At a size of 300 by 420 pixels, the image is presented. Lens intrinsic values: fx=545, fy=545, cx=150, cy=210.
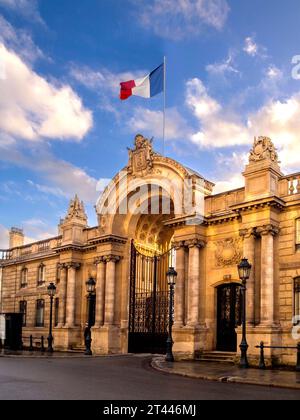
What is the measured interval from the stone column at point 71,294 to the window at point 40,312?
5.24 m

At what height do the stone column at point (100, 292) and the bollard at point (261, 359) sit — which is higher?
the stone column at point (100, 292)

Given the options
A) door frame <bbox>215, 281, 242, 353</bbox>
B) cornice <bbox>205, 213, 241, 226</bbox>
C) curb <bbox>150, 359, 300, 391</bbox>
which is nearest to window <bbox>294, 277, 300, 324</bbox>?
door frame <bbox>215, 281, 242, 353</bbox>

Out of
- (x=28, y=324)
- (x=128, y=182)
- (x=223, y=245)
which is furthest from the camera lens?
(x=28, y=324)

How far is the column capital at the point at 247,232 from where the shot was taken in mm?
24375

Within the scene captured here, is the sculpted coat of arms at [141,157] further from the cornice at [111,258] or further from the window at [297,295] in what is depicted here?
the window at [297,295]

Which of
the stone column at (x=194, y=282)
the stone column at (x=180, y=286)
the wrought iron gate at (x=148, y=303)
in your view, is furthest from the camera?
the wrought iron gate at (x=148, y=303)

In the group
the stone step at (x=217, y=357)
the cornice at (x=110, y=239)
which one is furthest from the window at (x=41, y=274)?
the stone step at (x=217, y=357)

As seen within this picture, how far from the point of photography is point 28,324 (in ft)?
137

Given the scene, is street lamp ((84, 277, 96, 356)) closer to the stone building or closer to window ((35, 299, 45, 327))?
the stone building

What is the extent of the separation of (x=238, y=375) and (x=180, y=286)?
950 cm

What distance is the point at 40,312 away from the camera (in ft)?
134

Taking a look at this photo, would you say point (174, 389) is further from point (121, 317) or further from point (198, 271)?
point (121, 317)
